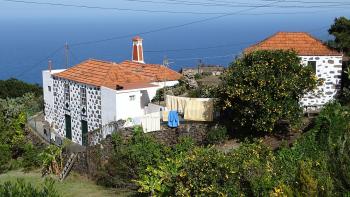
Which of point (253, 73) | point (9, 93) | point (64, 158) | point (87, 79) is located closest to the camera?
point (253, 73)

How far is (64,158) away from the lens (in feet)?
96.6

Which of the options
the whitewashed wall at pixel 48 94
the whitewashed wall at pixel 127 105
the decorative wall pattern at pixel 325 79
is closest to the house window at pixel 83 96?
the whitewashed wall at pixel 127 105

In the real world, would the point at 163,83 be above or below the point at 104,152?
above

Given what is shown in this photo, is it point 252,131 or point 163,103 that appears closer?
point 252,131

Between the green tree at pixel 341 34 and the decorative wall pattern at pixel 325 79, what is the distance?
107 cm

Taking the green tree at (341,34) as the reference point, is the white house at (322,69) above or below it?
below

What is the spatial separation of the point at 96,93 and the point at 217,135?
846 centimetres

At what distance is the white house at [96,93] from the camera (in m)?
30.0

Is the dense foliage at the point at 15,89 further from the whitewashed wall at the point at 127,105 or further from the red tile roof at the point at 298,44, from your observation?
the red tile roof at the point at 298,44

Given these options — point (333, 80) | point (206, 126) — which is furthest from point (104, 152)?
point (333, 80)

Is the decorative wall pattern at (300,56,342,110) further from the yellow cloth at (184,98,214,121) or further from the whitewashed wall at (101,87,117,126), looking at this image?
the whitewashed wall at (101,87,117,126)

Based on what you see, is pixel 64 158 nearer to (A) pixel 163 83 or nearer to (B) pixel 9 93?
(A) pixel 163 83

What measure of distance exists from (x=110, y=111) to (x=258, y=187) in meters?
16.3

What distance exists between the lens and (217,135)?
26.0 metres
